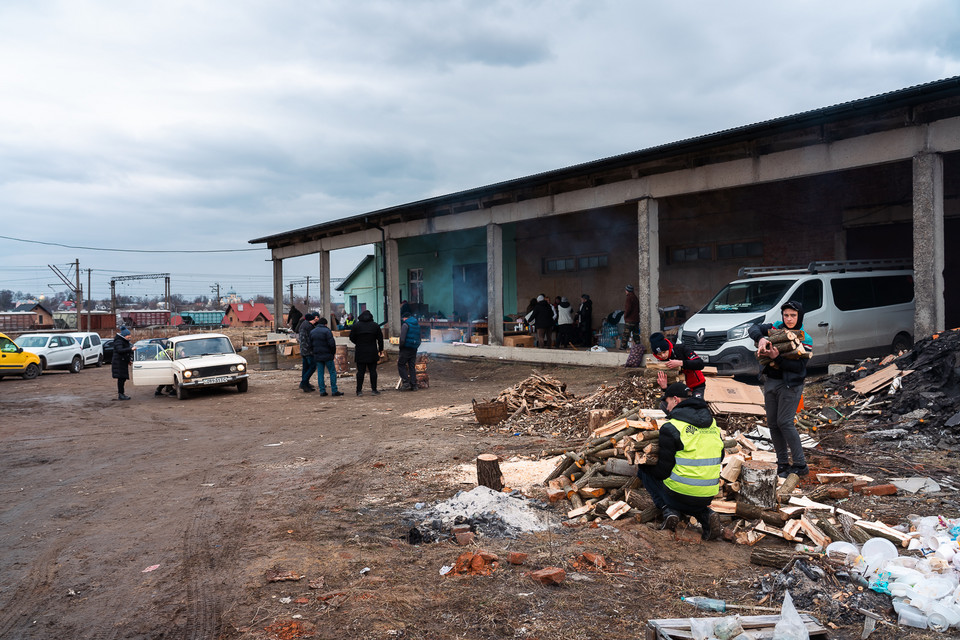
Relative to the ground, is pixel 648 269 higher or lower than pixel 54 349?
higher

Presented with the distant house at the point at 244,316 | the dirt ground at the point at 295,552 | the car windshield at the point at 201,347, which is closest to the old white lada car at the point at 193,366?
the car windshield at the point at 201,347

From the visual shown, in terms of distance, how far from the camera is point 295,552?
518 centimetres

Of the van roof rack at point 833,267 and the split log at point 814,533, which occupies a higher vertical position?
the van roof rack at point 833,267

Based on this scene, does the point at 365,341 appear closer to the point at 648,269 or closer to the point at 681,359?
the point at 648,269

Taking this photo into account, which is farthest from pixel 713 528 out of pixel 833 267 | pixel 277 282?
pixel 277 282

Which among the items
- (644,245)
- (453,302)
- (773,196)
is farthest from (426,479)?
(453,302)

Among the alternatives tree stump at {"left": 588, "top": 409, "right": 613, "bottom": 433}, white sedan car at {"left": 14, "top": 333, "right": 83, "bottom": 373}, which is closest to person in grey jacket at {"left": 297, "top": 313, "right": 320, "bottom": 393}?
tree stump at {"left": 588, "top": 409, "right": 613, "bottom": 433}

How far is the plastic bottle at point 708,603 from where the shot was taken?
399cm

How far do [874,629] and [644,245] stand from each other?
40.2ft

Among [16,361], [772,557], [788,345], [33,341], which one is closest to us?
[772,557]

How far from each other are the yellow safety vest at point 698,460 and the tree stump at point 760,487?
73 cm

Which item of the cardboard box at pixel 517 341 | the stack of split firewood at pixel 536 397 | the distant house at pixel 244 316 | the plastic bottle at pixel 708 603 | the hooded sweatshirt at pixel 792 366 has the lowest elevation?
the plastic bottle at pixel 708 603

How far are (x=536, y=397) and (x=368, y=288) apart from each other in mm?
21123

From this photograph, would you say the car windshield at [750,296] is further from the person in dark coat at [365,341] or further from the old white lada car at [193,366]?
the old white lada car at [193,366]
